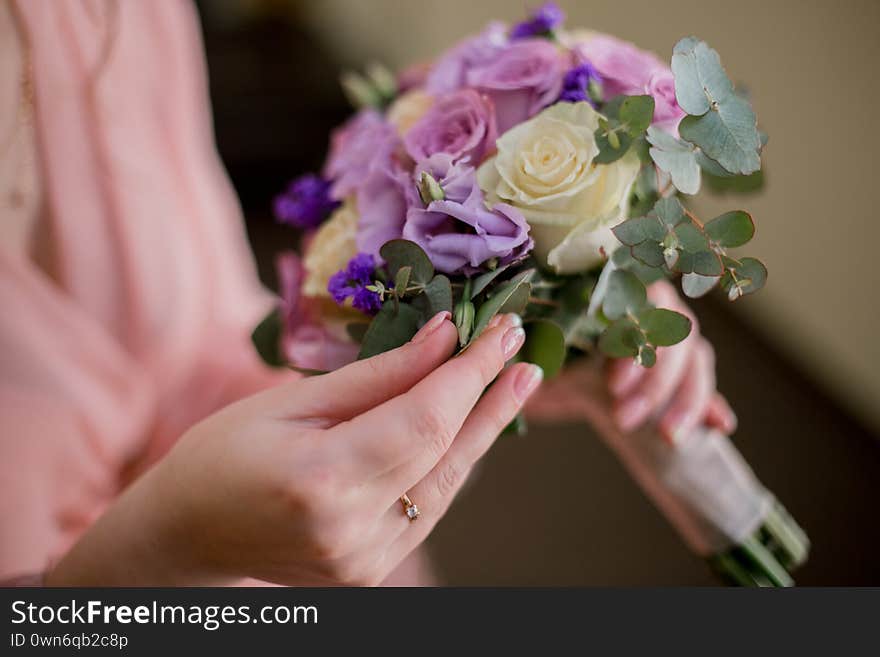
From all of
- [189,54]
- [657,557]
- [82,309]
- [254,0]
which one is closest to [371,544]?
[82,309]

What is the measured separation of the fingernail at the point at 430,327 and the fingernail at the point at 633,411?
334 mm

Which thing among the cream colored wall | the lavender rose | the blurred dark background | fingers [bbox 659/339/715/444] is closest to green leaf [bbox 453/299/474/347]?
the lavender rose

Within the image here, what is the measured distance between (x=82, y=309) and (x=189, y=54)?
0.35 meters

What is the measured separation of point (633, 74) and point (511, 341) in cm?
24

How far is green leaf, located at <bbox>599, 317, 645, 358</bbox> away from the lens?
553 mm

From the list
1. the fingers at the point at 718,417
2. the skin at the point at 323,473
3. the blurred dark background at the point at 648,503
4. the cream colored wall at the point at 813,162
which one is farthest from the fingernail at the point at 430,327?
the cream colored wall at the point at 813,162

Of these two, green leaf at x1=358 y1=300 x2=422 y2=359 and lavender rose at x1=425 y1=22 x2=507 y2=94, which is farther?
lavender rose at x1=425 y1=22 x2=507 y2=94

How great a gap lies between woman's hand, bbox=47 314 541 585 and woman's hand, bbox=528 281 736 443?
264 millimetres

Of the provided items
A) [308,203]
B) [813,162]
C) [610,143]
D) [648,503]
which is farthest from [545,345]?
[813,162]

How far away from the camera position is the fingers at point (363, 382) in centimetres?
47

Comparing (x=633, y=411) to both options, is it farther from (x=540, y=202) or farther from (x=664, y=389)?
(x=540, y=202)

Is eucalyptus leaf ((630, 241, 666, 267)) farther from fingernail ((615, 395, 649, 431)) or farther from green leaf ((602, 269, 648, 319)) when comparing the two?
fingernail ((615, 395, 649, 431))

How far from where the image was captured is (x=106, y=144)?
0.82 metres

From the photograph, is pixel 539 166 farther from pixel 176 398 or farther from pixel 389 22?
pixel 389 22
